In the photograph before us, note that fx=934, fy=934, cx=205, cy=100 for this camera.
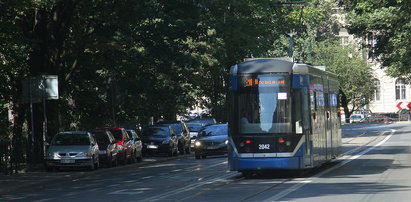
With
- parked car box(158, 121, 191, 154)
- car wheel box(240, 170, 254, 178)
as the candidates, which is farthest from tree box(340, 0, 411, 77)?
car wheel box(240, 170, 254, 178)

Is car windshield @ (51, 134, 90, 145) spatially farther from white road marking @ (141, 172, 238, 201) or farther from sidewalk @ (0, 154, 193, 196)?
white road marking @ (141, 172, 238, 201)

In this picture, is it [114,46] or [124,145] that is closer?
[114,46]

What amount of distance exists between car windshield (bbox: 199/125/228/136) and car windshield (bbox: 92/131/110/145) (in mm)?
7625

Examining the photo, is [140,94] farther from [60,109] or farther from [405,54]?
[405,54]

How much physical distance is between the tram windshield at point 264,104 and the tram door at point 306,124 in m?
0.43

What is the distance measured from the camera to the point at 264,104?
81.4ft

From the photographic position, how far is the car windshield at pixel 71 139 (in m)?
33.7

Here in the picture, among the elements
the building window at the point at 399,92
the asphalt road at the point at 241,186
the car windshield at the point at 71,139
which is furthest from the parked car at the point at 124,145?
the building window at the point at 399,92

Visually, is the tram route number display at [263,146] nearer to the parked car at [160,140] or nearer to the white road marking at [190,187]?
the white road marking at [190,187]

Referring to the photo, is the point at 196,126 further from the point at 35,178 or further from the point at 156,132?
the point at 35,178

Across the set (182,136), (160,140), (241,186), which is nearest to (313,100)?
(241,186)

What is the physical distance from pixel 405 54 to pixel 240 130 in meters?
20.8

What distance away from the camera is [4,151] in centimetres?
3162

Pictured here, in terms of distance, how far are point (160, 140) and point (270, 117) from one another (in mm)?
21711
